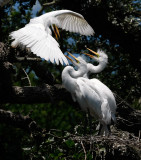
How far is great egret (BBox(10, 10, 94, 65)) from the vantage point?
2.75m

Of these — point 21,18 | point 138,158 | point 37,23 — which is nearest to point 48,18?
point 37,23

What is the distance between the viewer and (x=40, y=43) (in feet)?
9.53

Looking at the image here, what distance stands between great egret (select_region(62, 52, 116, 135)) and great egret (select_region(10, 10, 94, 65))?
1.64 ft

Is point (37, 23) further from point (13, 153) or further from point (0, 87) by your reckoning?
point (13, 153)

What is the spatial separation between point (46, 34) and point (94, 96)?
819 mm

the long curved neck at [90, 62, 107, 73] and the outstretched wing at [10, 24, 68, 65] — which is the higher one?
the outstretched wing at [10, 24, 68, 65]

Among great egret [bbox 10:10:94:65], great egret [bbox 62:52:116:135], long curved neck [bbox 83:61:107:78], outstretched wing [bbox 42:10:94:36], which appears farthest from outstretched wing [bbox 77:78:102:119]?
outstretched wing [bbox 42:10:94:36]

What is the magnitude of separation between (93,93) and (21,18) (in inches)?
66.9

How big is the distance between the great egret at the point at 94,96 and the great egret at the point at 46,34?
500 millimetres

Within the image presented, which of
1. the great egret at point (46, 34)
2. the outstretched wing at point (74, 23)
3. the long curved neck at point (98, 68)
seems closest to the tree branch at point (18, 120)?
the great egret at point (46, 34)

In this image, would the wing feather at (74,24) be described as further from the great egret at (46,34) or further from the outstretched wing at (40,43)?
the outstretched wing at (40,43)

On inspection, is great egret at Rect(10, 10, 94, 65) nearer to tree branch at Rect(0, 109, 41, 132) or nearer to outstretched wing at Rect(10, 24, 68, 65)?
outstretched wing at Rect(10, 24, 68, 65)

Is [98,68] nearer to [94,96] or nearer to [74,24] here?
[94,96]

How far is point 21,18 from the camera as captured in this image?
4.26 meters
